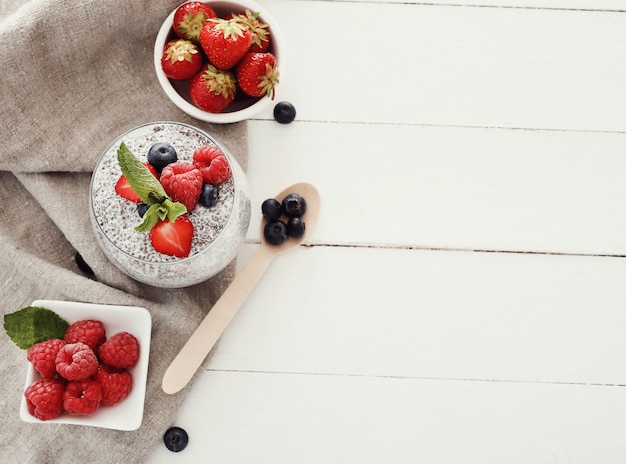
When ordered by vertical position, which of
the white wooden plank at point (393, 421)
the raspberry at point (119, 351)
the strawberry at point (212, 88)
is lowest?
the white wooden plank at point (393, 421)

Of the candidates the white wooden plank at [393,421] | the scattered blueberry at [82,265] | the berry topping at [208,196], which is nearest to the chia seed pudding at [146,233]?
the berry topping at [208,196]

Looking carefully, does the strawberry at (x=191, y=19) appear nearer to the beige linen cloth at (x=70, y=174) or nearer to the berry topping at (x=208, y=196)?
the beige linen cloth at (x=70, y=174)

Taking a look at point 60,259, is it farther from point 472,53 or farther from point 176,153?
point 472,53

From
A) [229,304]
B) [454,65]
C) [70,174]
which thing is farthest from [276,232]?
[454,65]

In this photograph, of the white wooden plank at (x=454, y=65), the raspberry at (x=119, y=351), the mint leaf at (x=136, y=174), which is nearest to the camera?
the mint leaf at (x=136, y=174)

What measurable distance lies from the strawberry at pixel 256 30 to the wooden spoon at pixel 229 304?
0.75ft

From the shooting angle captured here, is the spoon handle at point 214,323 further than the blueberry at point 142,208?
Yes

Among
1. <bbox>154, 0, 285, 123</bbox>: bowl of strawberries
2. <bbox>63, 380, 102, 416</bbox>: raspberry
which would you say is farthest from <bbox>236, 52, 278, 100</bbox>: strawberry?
<bbox>63, 380, 102, 416</bbox>: raspberry

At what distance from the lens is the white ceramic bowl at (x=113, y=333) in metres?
0.91

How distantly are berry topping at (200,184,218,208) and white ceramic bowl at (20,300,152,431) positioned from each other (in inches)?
7.7

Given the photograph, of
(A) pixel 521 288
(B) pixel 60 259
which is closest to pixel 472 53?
(A) pixel 521 288

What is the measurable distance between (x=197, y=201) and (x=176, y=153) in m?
0.08

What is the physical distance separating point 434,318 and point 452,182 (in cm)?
24

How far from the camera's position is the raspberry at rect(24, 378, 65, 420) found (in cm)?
86
